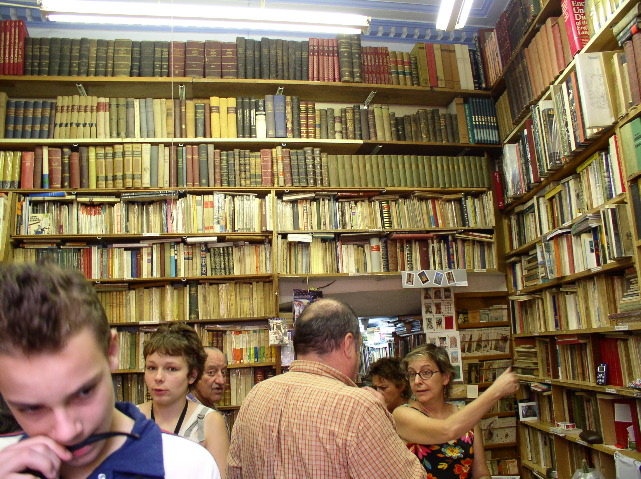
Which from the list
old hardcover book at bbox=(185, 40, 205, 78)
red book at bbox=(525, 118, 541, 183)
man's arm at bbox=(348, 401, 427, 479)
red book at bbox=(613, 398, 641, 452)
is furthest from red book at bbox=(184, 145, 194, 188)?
red book at bbox=(613, 398, 641, 452)

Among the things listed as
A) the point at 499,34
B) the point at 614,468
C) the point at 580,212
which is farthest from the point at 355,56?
the point at 614,468

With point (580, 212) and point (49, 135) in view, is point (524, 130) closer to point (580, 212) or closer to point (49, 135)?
point (580, 212)

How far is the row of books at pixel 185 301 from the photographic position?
3.88 meters

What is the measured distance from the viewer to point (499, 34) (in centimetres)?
434

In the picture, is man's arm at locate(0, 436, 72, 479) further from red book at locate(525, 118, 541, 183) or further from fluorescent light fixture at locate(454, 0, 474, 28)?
red book at locate(525, 118, 541, 183)

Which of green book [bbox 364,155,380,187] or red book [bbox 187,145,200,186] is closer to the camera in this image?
red book [bbox 187,145,200,186]

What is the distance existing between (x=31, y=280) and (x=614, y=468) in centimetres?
334

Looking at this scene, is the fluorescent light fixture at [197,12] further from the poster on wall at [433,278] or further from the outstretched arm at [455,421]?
the outstretched arm at [455,421]

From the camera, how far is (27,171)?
3914mm

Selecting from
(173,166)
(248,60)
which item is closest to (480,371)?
(173,166)

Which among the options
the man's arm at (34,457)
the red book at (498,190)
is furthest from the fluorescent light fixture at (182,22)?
the man's arm at (34,457)

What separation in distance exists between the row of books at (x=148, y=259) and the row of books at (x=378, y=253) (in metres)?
0.24

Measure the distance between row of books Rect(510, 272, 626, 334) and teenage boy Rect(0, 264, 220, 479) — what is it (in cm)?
296

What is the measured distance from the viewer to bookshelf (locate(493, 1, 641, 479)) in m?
2.81
